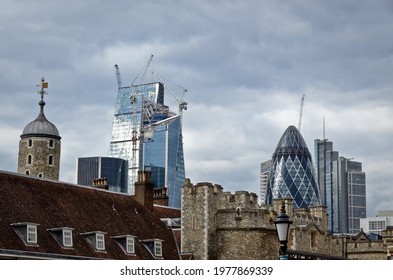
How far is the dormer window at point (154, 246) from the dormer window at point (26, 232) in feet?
33.1

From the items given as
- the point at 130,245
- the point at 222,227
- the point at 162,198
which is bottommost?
the point at 130,245

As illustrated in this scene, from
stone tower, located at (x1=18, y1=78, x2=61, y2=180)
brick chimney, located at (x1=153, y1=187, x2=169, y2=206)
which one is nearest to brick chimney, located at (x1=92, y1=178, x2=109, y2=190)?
brick chimney, located at (x1=153, y1=187, x2=169, y2=206)

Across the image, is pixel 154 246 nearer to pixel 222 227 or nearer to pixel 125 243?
pixel 125 243

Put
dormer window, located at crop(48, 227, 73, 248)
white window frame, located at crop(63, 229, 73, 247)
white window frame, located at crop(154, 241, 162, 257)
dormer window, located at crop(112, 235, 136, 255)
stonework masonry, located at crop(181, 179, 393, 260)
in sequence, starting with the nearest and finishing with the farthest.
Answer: dormer window, located at crop(48, 227, 73, 248), white window frame, located at crop(63, 229, 73, 247), dormer window, located at crop(112, 235, 136, 255), white window frame, located at crop(154, 241, 162, 257), stonework masonry, located at crop(181, 179, 393, 260)

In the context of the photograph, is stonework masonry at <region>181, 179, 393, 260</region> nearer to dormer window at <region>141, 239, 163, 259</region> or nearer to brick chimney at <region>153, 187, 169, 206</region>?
dormer window at <region>141, 239, 163, 259</region>

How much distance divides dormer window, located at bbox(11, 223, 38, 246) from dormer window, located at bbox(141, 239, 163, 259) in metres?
10.1

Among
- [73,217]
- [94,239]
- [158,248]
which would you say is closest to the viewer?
[94,239]

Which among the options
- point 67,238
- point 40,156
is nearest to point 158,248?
point 67,238

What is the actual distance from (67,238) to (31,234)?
9.91 feet

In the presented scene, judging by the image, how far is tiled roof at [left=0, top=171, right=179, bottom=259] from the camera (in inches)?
1764

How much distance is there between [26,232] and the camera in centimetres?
4419

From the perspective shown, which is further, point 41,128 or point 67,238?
point 41,128
